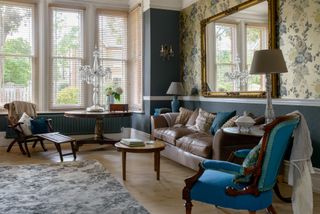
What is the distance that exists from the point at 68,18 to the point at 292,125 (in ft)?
19.3

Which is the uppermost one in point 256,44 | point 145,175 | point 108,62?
point 108,62

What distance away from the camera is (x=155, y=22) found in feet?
21.4

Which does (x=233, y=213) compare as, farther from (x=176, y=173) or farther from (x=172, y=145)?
(x=172, y=145)

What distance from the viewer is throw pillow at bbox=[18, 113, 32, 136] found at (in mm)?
5657

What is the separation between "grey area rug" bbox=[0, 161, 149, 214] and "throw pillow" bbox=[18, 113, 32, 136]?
109cm

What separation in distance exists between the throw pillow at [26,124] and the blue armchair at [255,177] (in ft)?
13.6

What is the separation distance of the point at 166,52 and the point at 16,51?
3.02m

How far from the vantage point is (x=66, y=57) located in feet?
22.9

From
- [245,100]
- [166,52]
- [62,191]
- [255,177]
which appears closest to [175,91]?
[166,52]

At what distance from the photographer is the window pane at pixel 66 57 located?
689 cm

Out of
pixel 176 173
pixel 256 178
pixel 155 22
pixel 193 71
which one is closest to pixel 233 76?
pixel 193 71

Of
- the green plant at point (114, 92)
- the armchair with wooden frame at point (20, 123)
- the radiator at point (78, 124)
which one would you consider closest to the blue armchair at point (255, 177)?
the armchair with wooden frame at point (20, 123)

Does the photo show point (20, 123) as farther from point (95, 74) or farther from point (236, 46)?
point (236, 46)

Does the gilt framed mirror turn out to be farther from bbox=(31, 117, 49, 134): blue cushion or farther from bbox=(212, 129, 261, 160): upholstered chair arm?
bbox=(31, 117, 49, 134): blue cushion
